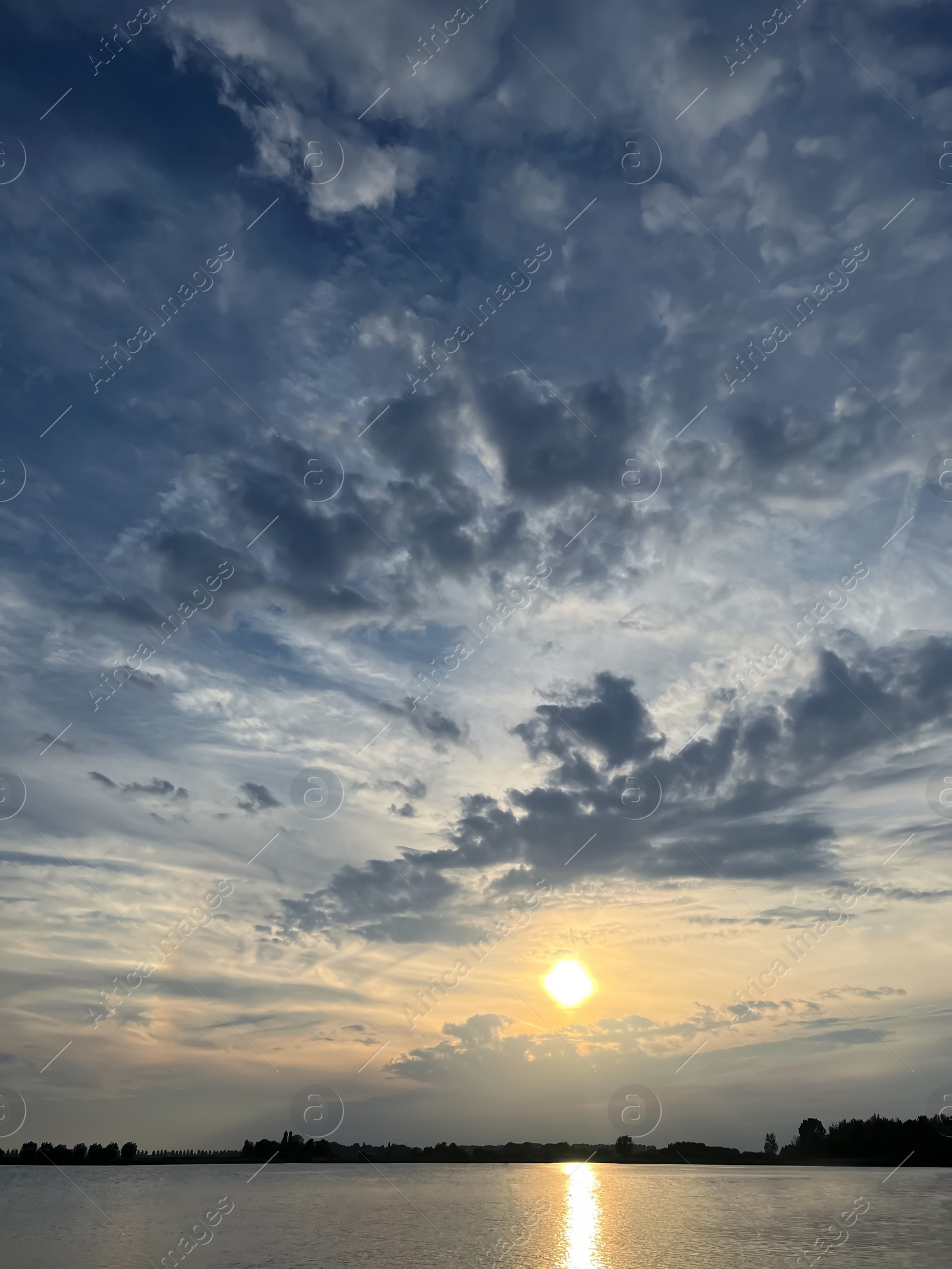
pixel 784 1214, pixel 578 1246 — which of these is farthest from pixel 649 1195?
pixel 578 1246

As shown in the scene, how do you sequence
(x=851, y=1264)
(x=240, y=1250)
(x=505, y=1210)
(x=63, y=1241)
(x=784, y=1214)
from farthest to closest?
(x=505, y=1210) → (x=784, y=1214) → (x=63, y=1241) → (x=240, y=1250) → (x=851, y=1264)

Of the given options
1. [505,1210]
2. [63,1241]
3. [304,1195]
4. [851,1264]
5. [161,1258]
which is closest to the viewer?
[851,1264]

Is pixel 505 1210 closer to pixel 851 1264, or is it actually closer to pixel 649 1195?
pixel 649 1195

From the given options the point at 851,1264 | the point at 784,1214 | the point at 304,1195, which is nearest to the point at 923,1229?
the point at 784,1214

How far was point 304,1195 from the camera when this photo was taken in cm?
18538

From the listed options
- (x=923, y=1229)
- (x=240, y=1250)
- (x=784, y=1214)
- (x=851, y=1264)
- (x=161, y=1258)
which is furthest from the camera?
(x=784, y=1214)

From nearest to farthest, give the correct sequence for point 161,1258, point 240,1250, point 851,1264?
point 851,1264
point 161,1258
point 240,1250

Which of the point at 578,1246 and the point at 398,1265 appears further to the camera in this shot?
the point at 578,1246

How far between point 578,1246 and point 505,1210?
204 feet

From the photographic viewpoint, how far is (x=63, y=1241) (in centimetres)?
9162

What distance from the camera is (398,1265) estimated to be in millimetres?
73062

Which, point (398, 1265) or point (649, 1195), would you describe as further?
point (649, 1195)

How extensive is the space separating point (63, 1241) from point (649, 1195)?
15058 centimetres

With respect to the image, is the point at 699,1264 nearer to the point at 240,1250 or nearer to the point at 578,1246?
the point at 578,1246
